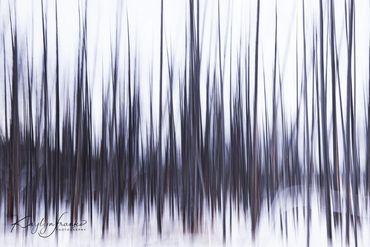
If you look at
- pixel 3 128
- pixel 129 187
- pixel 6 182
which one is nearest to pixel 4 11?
pixel 3 128

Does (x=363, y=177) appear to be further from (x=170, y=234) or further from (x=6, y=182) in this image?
(x=6, y=182)

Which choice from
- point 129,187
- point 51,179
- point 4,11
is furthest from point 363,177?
point 4,11

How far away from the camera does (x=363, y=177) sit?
1.01 metres

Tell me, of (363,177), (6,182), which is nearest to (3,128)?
(6,182)

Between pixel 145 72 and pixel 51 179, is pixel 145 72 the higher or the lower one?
the higher one

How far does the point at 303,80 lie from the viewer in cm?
102

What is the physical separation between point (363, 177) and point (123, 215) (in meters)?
0.60

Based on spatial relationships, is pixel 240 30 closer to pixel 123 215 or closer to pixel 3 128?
pixel 123 215

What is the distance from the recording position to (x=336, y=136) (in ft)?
3.34

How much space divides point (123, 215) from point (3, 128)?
38cm

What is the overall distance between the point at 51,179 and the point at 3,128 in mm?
183

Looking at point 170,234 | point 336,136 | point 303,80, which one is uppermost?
point 303,80

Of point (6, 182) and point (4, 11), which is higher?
point (4, 11)

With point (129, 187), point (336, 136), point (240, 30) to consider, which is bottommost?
point (129, 187)
